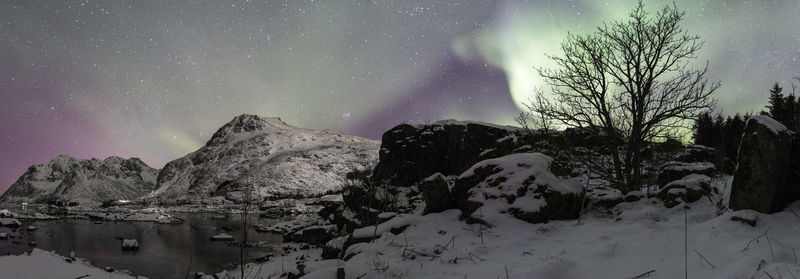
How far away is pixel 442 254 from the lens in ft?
17.5

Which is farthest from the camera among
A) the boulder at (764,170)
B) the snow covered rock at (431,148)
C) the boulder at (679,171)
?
the snow covered rock at (431,148)

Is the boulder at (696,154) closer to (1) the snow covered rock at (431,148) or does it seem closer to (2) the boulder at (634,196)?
(2) the boulder at (634,196)

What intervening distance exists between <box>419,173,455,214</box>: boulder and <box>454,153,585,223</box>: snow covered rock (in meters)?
0.30

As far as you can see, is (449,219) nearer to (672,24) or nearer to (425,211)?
→ (425,211)

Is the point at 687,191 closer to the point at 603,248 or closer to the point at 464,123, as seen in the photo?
the point at 603,248

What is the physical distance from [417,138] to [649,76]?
43.1 meters

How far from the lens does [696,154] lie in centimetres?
1576

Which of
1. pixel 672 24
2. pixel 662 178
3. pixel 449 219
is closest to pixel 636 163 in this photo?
pixel 662 178

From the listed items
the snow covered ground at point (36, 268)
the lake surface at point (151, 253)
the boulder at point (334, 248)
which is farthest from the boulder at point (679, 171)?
the lake surface at point (151, 253)

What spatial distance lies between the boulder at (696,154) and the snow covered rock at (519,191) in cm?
1074

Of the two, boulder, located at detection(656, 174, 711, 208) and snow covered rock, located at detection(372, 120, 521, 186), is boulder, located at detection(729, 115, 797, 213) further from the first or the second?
snow covered rock, located at detection(372, 120, 521, 186)

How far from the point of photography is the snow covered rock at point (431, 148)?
3488 centimetres

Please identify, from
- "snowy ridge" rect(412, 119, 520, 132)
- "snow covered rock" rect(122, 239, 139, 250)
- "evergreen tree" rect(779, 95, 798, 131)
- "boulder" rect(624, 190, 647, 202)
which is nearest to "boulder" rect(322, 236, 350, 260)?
"boulder" rect(624, 190, 647, 202)

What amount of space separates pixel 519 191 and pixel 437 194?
2037mm
